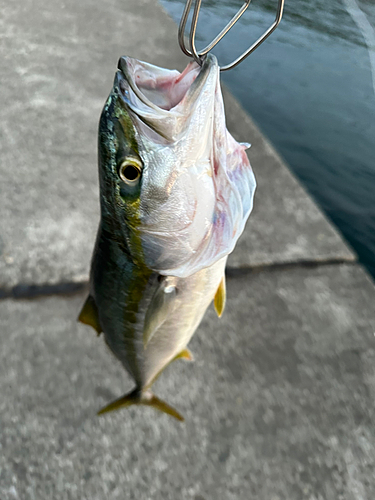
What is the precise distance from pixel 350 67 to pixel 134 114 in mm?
6460

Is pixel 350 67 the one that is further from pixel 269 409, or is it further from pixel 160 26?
pixel 269 409

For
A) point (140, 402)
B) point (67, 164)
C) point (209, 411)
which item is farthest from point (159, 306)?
point (67, 164)

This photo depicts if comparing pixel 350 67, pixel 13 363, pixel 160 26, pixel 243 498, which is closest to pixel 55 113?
pixel 13 363

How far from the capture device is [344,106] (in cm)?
547

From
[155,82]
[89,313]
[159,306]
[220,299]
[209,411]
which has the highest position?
[155,82]

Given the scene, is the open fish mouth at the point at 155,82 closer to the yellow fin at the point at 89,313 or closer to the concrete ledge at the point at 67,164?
the yellow fin at the point at 89,313

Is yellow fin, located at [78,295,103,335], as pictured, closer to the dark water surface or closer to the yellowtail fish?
the yellowtail fish

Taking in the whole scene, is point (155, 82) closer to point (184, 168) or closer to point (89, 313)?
point (184, 168)

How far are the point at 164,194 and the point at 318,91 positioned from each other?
5543 mm

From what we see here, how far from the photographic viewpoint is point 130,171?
1.03m

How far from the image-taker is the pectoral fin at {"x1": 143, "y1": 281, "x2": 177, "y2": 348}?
123cm

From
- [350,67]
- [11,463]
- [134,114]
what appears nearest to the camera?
[134,114]

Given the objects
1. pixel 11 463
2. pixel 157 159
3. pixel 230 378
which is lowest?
pixel 11 463

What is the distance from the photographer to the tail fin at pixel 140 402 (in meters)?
1.64
